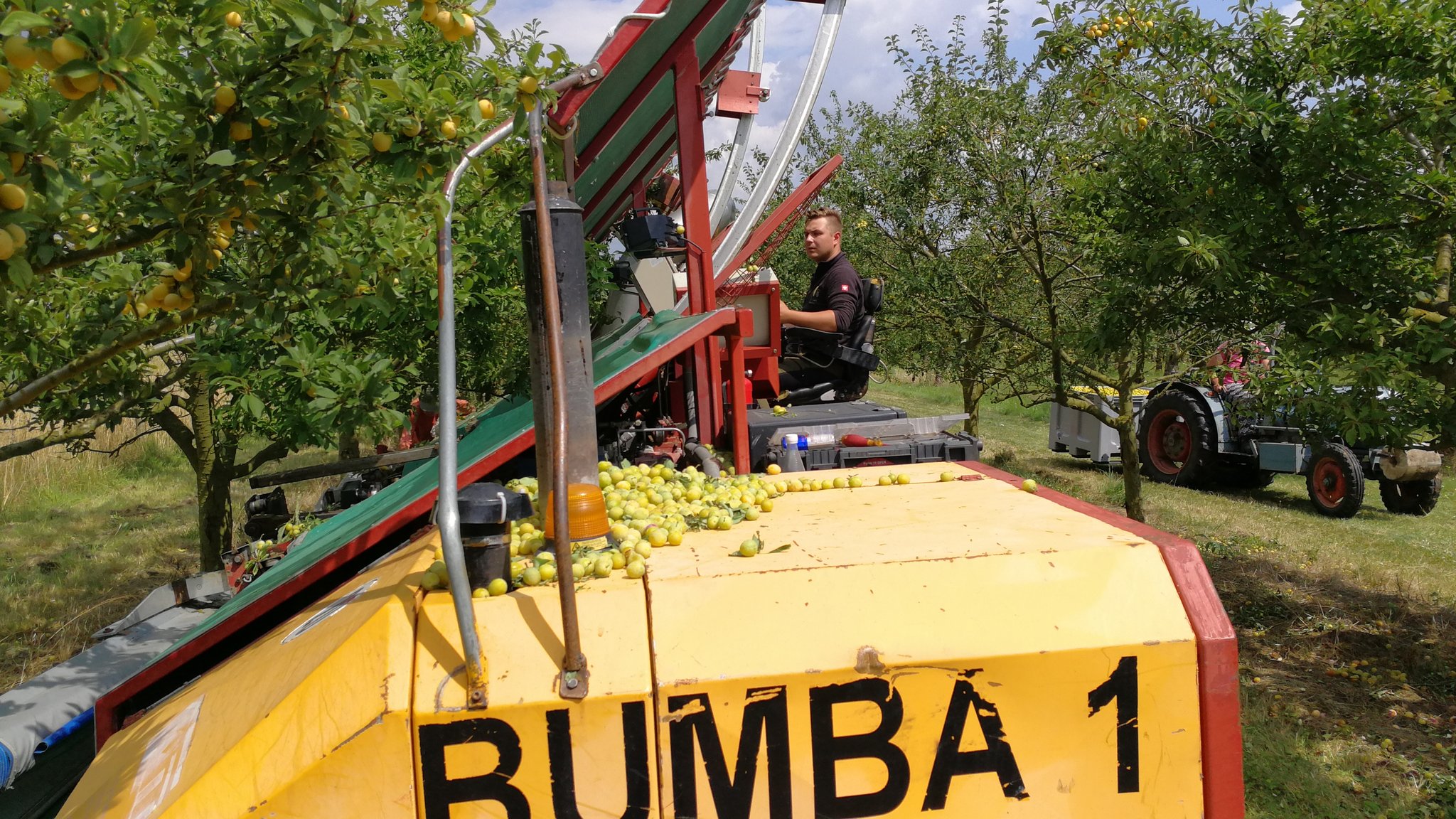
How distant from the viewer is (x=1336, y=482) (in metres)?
10.0

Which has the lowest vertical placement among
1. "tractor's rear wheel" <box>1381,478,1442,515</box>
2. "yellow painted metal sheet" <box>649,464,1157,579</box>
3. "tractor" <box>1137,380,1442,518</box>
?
"tractor's rear wheel" <box>1381,478,1442,515</box>

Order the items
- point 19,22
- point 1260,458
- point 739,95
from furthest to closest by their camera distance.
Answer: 1. point 1260,458
2. point 739,95
3. point 19,22

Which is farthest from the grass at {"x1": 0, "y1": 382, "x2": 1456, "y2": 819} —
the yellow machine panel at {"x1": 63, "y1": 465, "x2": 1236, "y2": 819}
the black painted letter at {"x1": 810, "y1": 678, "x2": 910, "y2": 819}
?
the black painted letter at {"x1": 810, "y1": 678, "x2": 910, "y2": 819}

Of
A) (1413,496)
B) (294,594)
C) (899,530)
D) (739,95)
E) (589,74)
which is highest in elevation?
(739,95)

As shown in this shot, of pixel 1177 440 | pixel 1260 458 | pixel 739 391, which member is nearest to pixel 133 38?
pixel 739 391

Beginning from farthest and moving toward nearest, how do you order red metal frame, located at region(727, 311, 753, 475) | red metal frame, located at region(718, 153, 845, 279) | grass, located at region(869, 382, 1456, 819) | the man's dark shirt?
red metal frame, located at region(718, 153, 845, 279) < the man's dark shirt < grass, located at region(869, 382, 1456, 819) < red metal frame, located at region(727, 311, 753, 475)

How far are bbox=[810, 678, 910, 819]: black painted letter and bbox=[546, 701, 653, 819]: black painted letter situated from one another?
0.32 meters

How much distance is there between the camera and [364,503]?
15.3ft

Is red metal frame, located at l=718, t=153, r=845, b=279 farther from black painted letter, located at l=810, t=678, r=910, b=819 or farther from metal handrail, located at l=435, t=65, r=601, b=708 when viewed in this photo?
black painted letter, located at l=810, t=678, r=910, b=819

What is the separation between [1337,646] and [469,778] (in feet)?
19.4

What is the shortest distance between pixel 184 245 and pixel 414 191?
2.13 ft

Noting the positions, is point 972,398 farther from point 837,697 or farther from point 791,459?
point 837,697

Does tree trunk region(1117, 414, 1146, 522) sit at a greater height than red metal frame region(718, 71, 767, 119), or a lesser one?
lesser

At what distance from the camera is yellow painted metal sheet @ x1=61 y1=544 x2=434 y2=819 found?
169cm
